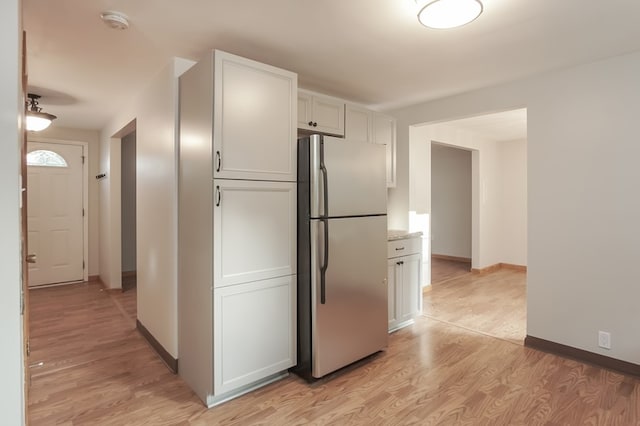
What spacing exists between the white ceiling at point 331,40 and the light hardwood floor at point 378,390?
2.41 meters

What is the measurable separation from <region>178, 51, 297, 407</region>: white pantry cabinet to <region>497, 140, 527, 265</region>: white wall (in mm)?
5494

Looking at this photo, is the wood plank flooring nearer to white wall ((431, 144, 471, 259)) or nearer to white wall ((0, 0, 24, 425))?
white wall ((431, 144, 471, 259))

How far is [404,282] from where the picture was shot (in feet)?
11.8

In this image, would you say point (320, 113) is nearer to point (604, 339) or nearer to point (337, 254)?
point (337, 254)

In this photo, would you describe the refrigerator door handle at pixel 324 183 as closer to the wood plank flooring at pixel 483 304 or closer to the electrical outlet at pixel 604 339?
the wood plank flooring at pixel 483 304

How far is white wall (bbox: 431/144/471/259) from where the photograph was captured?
7.18 metres

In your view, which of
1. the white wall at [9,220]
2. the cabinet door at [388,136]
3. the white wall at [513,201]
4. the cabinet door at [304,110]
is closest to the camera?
the white wall at [9,220]

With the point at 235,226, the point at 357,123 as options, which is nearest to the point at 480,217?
the point at 357,123

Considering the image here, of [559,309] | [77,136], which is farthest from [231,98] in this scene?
[77,136]

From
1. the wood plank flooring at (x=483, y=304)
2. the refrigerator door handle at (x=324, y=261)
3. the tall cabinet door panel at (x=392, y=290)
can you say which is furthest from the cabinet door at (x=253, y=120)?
the wood plank flooring at (x=483, y=304)

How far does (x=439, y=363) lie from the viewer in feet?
9.23

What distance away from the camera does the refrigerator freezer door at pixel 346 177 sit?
8.17 ft

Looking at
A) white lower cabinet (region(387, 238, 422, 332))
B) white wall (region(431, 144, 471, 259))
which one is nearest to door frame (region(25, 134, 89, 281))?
white lower cabinet (region(387, 238, 422, 332))

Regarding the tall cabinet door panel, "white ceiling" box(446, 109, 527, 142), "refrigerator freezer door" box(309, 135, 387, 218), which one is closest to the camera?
"refrigerator freezer door" box(309, 135, 387, 218)
